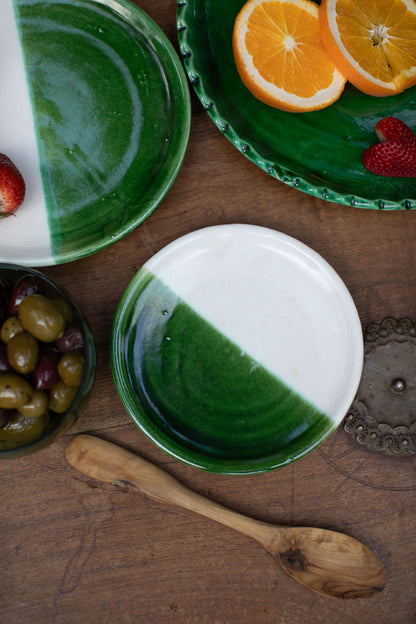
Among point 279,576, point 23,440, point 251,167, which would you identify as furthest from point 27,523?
point 251,167

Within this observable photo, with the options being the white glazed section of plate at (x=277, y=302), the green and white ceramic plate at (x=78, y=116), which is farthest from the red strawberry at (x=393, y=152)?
the green and white ceramic plate at (x=78, y=116)

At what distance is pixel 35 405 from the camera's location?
22.2 inches

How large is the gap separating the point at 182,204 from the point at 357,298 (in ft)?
1.10

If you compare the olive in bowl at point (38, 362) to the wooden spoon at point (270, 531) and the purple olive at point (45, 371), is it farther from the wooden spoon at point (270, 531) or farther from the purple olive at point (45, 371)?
the wooden spoon at point (270, 531)

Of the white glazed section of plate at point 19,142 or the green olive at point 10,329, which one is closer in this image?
the green olive at point 10,329

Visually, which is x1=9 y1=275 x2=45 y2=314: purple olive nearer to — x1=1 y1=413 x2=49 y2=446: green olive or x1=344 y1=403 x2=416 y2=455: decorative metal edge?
x1=1 y1=413 x2=49 y2=446: green olive

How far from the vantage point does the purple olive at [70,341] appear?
60cm

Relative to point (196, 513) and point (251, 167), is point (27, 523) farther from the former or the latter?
point (251, 167)

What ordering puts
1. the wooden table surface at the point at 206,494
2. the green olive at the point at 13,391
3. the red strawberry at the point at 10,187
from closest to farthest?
the green olive at the point at 13,391, the red strawberry at the point at 10,187, the wooden table surface at the point at 206,494

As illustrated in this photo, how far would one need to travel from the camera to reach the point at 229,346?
72 cm

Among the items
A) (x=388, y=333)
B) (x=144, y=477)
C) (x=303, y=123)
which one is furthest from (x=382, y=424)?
(x=303, y=123)

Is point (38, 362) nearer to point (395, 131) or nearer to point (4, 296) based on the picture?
point (4, 296)

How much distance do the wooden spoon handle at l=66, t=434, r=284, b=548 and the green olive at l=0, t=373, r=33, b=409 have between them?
0.74 ft

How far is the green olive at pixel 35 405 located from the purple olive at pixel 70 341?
0.21ft
